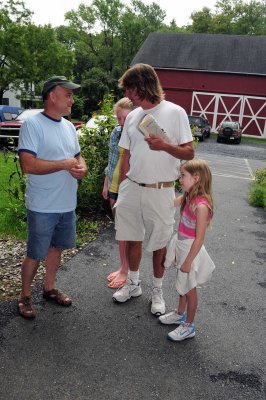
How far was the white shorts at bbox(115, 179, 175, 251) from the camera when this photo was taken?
12.5 ft

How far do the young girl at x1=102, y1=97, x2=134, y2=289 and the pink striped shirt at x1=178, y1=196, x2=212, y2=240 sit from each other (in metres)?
1.25

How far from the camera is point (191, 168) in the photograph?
3.39 m

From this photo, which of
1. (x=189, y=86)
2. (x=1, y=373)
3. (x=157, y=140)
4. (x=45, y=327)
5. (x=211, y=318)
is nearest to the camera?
(x=1, y=373)

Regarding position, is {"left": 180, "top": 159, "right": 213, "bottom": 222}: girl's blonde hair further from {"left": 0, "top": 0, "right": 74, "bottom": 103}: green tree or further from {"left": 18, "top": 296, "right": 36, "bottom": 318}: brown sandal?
{"left": 0, "top": 0, "right": 74, "bottom": 103}: green tree

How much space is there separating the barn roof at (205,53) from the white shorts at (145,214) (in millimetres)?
32590

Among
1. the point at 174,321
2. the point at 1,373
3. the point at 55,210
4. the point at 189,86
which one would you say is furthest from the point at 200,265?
the point at 189,86

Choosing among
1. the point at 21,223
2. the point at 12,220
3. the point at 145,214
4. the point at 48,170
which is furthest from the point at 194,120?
the point at 48,170

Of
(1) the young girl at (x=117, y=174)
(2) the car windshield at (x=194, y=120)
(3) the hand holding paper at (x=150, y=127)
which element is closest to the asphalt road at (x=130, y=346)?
(1) the young girl at (x=117, y=174)

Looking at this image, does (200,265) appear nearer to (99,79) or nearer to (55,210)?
(55,210)

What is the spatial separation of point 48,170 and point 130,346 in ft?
5.49

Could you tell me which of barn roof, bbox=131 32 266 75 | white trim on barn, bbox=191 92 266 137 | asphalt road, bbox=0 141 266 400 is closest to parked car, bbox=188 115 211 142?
white trim on barn, bbox=191 92 266 137

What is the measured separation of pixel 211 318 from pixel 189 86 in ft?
107

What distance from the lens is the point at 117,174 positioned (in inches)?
188

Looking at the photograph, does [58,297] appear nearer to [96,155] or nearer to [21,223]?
[21,223]
